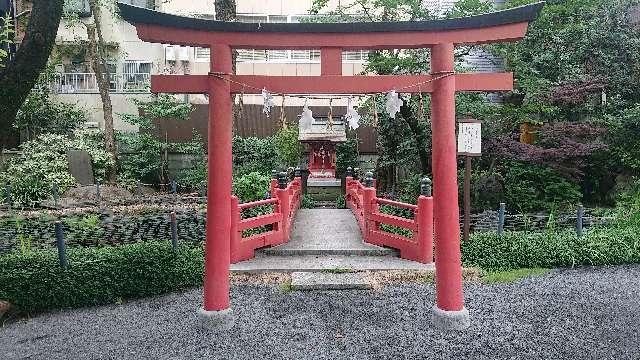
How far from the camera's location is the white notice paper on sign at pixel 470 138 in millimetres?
9352

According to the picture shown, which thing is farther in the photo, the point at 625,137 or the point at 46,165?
the point at 46,165

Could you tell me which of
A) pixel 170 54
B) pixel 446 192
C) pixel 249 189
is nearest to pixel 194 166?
pixel 170 54

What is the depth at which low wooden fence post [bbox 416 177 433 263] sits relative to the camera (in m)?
8.49

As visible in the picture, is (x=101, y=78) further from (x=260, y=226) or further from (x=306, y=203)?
(x=260, y=226)

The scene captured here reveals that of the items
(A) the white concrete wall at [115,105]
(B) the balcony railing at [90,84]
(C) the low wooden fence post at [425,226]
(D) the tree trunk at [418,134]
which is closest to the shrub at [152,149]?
(A) the white concrete wall at [115,105]

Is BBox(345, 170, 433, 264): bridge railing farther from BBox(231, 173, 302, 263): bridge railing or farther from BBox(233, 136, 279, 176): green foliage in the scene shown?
BBox(233, 136, 279, 176): green foliage

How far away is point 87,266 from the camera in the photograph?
24.5 ft

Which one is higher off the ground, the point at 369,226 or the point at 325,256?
the point at 369,226

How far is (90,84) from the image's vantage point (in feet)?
72.9

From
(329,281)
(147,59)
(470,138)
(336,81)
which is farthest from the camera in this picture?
(147,59)

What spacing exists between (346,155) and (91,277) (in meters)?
14.0

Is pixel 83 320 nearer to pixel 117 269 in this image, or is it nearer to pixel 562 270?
pixel 117 269

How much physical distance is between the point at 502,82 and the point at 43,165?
15794 mm

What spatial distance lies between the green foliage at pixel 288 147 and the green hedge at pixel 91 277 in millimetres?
10543
